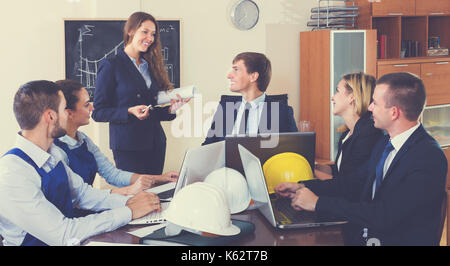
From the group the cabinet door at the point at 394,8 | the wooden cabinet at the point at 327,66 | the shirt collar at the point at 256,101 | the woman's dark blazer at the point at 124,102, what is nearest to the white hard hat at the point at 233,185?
the shirt collar at the point at 256,101

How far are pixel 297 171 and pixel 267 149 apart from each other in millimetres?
135

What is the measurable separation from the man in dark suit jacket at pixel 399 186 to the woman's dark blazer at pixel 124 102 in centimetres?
115

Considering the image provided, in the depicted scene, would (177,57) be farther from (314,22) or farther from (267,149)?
(267,149)

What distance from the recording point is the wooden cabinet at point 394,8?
4121 mm

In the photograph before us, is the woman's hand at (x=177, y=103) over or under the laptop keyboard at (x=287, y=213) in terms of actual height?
over

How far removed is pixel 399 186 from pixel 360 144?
49 centimetres

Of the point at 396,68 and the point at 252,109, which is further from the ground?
the point at 396,68

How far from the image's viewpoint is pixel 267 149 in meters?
1.75

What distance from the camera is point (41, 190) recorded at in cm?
139

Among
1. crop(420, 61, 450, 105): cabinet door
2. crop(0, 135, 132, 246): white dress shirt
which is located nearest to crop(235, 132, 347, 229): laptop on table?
crop(0, 135, 132, 246): white dress shirt

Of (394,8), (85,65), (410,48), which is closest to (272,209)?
(85,65)

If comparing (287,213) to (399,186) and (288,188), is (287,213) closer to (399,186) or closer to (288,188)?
(288,188)

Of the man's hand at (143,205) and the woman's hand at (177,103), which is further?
the woman's hand at (177,103)

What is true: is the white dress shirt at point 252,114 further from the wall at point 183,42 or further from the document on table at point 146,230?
the wall at point 183,42
